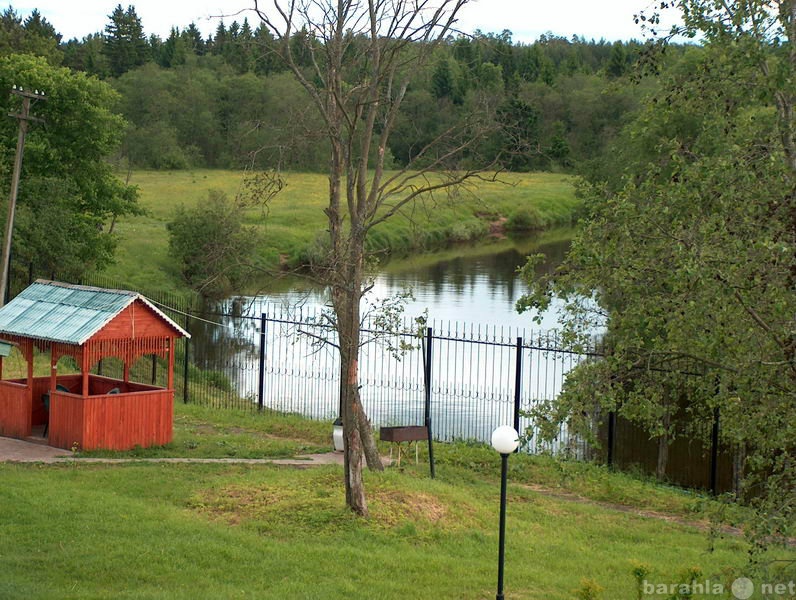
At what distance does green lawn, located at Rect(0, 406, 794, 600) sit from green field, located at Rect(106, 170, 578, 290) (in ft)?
67.8

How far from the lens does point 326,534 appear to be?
11633 mm

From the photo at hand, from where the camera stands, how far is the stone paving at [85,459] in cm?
1585

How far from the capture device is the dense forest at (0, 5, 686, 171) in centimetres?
1278

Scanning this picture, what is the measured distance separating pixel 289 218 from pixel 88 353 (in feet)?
139

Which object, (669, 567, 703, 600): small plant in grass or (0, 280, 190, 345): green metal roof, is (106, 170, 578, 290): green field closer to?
(0, 280, 190, 345): green metal roof

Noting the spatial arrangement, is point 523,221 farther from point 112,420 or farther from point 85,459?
point 85,459

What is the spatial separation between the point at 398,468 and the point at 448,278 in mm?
27733

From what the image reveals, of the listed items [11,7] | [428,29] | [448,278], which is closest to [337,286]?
[428,29]

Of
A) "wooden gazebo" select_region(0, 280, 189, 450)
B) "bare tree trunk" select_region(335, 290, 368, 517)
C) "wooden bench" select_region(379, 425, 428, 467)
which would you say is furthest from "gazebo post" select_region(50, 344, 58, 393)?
"bare tree trunk" select_region(335, 290, 368, 517)

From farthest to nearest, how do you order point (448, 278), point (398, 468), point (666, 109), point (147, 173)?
1. point (147, 173)
2. point (448, 278)
3. point (398, 468)
4. point (666, 109)

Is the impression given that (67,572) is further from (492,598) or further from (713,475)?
(713,475)

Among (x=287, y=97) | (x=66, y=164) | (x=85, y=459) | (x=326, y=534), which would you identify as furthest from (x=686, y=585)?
(x=287, y=97)

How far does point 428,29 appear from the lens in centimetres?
1247

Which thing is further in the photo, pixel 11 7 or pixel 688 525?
pixel 11 7
